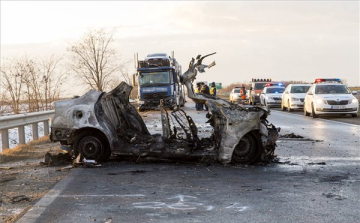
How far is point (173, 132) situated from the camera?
970 centimetres

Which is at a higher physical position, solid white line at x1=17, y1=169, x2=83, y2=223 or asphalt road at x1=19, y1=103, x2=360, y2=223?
solid white line at x1=17, y1=169, x2=83, y2=223

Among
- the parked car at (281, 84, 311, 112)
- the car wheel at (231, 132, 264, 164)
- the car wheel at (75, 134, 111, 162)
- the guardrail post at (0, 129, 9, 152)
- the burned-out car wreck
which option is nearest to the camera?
the burned-out car wreck

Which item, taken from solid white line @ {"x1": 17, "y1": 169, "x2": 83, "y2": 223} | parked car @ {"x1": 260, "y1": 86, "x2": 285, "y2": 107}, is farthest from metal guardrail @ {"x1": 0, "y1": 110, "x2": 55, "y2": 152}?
parked car @ {"x1": 260, "y1": 86, "x2": 285, "y2": 107}

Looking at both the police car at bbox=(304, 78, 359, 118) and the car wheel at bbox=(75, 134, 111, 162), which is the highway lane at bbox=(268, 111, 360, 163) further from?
the police car at bbox=(304, 78, 359, 118)

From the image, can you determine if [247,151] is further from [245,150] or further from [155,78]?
[155,78]

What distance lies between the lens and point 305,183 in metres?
7.51

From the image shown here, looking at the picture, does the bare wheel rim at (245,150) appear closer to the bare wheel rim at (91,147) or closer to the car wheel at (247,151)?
the car wheel at (247,151)

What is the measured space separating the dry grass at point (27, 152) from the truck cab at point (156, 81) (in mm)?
19483

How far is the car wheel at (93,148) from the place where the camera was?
9859mm

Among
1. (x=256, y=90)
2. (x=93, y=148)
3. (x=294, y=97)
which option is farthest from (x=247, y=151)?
(x=256, y=90)

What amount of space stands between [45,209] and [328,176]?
173 inches

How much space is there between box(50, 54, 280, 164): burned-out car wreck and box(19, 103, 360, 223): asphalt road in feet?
0.94

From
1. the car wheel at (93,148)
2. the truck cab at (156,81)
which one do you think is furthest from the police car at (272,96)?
the car wheel at (93,148)

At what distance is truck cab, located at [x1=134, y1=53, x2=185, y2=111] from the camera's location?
3341 cm
